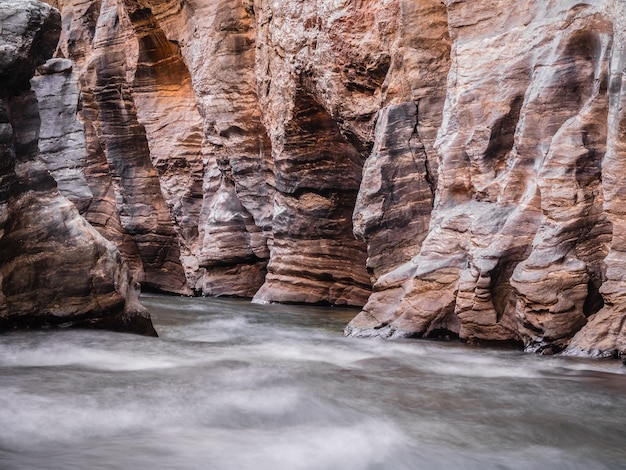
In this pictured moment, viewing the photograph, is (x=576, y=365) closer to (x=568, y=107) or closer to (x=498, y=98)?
(x=568, y=107)

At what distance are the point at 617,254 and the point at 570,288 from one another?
0.67 metres

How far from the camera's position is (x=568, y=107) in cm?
963

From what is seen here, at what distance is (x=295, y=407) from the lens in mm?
5820

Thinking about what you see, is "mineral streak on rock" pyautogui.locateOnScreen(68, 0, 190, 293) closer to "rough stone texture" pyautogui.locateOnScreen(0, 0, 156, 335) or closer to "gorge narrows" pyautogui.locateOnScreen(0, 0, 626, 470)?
"gorge narrows" pyautogui.locateOnScreen(0, 0, 626, 470)

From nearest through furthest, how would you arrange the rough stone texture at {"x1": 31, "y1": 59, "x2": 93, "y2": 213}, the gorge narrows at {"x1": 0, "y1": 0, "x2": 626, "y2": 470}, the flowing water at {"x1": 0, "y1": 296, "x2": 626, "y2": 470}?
the flowing water at {"x1": 0, "y1": 296, "x2": 626, "y2": 470} → the gorge narrows at {"x1": 0, "y1": 0, "x2": 626, "y2": 470} → the rough stone texture at {"x1": 31, "y1": 59, "x2": 93, "y2": 213}

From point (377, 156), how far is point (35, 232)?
21.4 ft

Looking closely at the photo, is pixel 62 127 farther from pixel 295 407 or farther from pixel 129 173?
pixel 129 173

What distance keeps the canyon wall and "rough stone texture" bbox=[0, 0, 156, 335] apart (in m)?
3.94

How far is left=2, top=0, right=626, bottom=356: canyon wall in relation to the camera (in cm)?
901

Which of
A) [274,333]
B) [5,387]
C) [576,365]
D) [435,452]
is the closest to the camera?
[435,452]

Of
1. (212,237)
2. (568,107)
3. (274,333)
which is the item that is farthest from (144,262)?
(568,107)

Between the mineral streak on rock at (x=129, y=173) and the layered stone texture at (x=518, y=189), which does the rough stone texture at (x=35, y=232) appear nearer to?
the layered stone texture at (x=518, y=189)

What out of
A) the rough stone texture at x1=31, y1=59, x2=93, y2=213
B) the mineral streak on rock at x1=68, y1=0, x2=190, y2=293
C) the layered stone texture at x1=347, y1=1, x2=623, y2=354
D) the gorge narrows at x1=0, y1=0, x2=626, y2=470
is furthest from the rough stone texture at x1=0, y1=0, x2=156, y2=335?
the mineral streak on rock at x1=68, y1=0, x2=190, y2=293

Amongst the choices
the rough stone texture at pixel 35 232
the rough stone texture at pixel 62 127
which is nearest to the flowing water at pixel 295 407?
the rough stone texture at pixel 35 232
